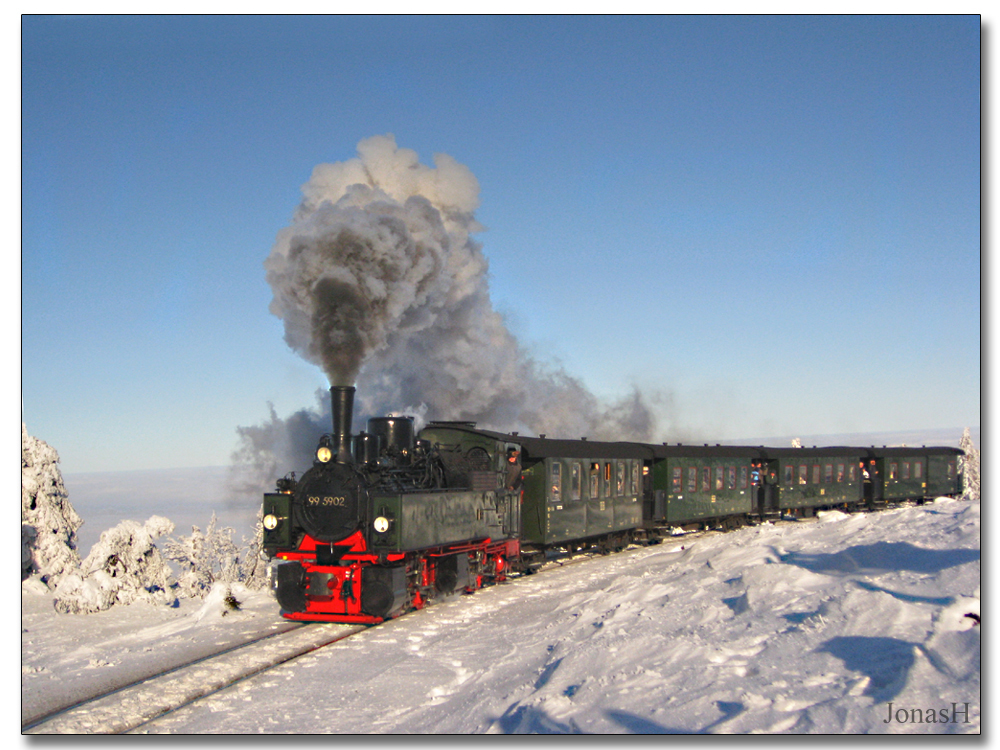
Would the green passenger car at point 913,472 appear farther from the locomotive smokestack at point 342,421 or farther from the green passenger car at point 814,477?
the locomotive smokestack at point 342,421

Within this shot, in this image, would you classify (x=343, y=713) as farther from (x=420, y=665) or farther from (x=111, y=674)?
(x=111, y=674)

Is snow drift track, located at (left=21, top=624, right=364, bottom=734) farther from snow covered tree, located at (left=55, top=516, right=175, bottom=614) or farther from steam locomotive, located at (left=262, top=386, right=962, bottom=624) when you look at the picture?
snow covered tree, located at (left=55, top=516, right=175, bottom=614)

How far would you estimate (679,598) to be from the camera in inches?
422

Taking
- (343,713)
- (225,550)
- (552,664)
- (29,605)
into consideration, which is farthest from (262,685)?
(225,550)

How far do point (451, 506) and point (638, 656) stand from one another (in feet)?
18.6

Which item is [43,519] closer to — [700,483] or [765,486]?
[700,483]

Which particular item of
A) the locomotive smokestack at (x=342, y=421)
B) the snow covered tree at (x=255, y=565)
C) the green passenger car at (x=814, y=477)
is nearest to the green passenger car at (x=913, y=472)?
the green passenger car at (x=814, y=477)

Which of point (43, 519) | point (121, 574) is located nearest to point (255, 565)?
point (121, 574)

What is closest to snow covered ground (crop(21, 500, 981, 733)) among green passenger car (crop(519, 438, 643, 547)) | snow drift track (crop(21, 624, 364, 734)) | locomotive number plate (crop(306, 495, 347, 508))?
snow drift track (crop(21, 624, 364, 734))

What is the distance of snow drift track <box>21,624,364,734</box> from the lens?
7.23 meters

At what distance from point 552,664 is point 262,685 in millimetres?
3056

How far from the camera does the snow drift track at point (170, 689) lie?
23.7 feet

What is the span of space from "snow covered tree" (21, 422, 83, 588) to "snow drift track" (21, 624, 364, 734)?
7320mm

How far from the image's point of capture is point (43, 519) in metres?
15.7
